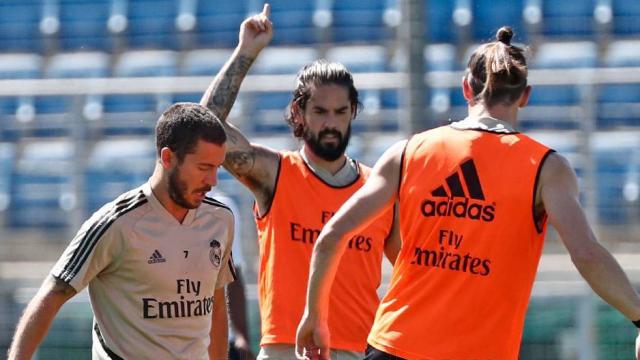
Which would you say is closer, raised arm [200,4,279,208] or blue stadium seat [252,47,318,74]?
raised arm [200,4,279,208]

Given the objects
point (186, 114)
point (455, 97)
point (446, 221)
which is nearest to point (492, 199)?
point (446, 221)

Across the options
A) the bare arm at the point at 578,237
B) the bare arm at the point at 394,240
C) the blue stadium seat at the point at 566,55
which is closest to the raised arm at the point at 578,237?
the bare arm at the point at 578,237

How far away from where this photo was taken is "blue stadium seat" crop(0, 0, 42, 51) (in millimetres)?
8292

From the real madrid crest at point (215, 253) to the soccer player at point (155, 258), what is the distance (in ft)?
0.18

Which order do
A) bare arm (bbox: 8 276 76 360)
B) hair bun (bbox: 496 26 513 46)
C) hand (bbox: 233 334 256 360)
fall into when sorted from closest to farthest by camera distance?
bare arm (bbox: 8 276 76 360), hair bun (bbox: 496 26 513 46), hand (bbox: 233 334 256 360)

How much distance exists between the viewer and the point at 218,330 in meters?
3.92

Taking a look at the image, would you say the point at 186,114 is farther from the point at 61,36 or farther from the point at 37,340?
the point at 61,36

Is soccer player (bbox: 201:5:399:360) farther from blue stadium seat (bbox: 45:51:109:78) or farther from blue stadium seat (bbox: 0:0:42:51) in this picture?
blue stadium seat (bbox: 45:51:109:78)

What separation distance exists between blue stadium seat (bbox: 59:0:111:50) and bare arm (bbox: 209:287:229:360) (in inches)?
231

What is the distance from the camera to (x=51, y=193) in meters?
6.57

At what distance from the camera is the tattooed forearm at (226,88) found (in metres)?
4.57

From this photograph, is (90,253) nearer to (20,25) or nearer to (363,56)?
(363,56)

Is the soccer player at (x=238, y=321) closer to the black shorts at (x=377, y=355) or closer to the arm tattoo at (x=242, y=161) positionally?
the arm tattoo at (x=242, y=161)

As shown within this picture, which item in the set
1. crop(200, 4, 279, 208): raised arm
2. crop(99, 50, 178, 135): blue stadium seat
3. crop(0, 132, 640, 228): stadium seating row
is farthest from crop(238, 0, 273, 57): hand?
crop(99, 50, 178, 135): blue stadium seat
